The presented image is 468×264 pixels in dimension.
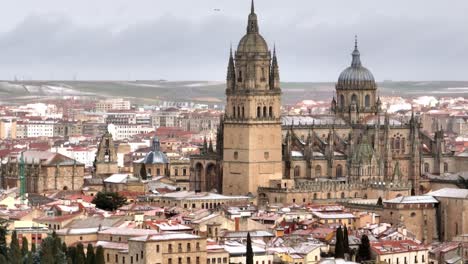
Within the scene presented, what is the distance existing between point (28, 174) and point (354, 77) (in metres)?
17.6

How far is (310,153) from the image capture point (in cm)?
9619

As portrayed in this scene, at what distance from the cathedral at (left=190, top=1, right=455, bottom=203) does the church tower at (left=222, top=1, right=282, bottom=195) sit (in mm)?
48

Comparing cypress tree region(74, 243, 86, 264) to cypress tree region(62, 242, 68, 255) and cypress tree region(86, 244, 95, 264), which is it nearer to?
cypress tree region(86, 244, 95, 264)

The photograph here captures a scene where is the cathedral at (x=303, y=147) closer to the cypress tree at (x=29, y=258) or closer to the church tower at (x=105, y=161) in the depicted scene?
the church tower at (x=105, y=161)

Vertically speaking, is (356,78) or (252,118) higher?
(356,78)

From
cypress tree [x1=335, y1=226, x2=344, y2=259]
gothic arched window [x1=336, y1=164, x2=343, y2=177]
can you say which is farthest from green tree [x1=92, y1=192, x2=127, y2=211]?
cypress tree [x1=335, y1=226, x2=344, y2=259]

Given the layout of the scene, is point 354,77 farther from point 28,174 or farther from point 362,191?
point 28,174

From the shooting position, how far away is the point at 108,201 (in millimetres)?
88125

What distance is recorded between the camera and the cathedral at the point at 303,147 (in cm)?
9356

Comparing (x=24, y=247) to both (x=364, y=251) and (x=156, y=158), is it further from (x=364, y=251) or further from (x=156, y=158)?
(x=156, y=158)

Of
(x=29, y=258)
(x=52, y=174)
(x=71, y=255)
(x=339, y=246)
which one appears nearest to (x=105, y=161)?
(x=52, y=174)

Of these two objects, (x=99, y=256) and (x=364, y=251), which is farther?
(x=364, y=251)

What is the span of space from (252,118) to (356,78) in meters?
9.32

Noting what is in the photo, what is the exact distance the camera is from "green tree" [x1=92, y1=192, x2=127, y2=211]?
87.8 metres
